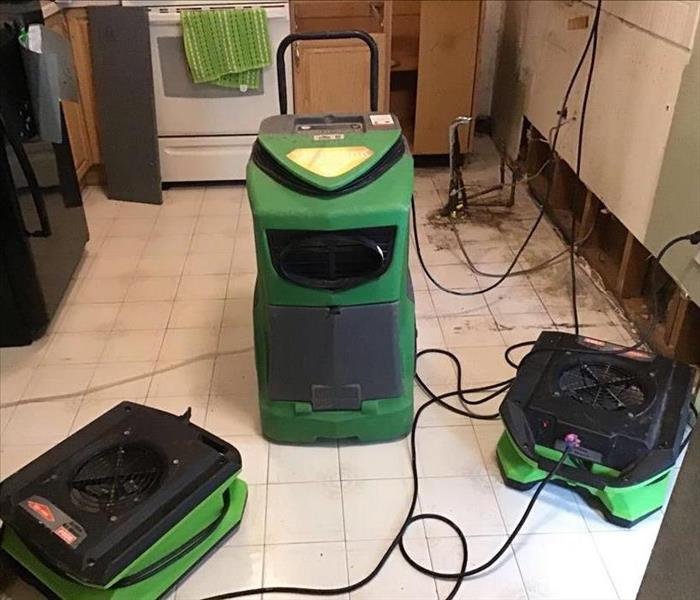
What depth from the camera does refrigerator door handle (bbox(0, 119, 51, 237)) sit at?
77.5 inches

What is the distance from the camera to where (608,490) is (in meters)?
1.57

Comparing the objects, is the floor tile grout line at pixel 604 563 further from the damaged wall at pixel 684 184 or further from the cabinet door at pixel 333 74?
the cabinet door at pixel 333 74

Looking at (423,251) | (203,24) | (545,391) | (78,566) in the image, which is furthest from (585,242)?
(78,566)

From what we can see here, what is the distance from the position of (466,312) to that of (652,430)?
0.88 meters

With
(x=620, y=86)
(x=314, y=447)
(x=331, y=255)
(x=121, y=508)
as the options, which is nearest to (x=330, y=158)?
(x=331, y=255)

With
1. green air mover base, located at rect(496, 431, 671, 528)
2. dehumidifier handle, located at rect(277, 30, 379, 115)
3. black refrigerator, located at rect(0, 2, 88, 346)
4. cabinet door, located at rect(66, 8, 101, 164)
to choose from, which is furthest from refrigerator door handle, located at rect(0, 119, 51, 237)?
green air mover base, located at rect(496, 431, 671, 528)

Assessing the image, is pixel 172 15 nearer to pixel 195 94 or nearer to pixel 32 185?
pixel 195 94

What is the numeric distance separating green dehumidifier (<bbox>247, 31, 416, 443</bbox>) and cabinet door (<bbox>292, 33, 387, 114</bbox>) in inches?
48.1

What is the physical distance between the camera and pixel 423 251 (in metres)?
2.71

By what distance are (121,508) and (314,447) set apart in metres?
0.55

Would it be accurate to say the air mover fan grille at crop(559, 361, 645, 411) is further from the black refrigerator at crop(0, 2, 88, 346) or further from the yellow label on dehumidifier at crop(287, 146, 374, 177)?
the black refrigerator at crop(0, 2, 88, 346)

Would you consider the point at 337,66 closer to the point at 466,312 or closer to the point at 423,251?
the point at 423,251

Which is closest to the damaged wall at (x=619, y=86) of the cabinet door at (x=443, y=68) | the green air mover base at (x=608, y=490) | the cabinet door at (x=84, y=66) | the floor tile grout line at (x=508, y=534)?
the cabinet door at (x=443, y=68)

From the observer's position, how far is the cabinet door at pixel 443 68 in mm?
3100
